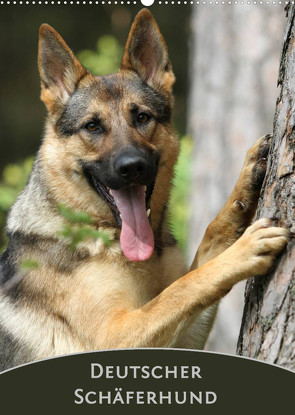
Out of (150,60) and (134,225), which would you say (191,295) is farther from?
(150,60)

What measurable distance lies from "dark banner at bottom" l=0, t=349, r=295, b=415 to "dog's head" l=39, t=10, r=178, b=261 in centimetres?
97

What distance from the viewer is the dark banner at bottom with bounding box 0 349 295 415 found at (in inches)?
105

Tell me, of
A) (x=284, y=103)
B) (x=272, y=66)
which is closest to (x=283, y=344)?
(x=284, y=103)

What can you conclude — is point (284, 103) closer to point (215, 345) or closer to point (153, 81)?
point (153, 81)

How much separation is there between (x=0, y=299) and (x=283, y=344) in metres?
2.06

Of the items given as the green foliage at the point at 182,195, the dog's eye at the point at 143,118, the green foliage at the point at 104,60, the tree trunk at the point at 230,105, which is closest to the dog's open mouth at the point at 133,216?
the dog's eye at the point at 143,118

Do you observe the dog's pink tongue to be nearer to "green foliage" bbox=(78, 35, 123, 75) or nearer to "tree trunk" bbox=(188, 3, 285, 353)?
"tree trunk" bbox=(188, 3, 285, 353)

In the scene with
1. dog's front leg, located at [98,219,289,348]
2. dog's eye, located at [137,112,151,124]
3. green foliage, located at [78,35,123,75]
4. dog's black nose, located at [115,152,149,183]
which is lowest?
dog's front leg, located at [98,219,289,348]

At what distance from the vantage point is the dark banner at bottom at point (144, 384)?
2680 millimetres

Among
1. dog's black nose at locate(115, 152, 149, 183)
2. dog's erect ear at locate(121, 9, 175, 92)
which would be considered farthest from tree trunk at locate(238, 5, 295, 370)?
dog's erect ear at locate(121, 9, 175, 92)

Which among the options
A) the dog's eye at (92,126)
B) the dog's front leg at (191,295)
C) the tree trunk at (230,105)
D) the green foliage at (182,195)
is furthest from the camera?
the green foliage at (182,195)

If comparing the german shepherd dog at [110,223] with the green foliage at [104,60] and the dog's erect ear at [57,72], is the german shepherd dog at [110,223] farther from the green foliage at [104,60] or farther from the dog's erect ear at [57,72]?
the green foliage at [104,60]

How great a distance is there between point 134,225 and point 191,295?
2.35 feet

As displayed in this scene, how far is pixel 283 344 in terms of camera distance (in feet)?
8.98
